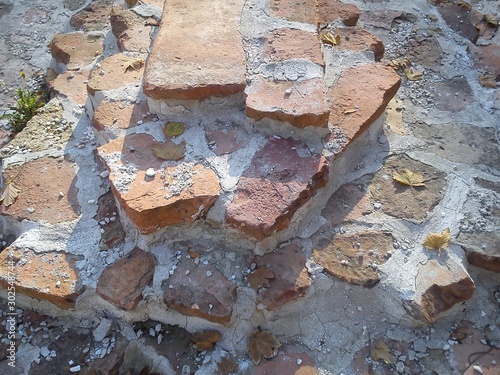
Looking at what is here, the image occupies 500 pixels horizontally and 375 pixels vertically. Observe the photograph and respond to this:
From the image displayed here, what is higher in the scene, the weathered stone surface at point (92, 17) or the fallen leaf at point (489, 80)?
the fallen leaf at point (489, 80)

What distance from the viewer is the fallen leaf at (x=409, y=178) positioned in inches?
71.0

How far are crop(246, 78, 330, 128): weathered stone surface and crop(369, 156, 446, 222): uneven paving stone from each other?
33 centimetres

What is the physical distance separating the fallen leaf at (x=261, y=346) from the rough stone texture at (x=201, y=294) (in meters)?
0.11

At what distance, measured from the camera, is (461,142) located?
1.95 m

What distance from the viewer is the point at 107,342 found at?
1599 millimetres

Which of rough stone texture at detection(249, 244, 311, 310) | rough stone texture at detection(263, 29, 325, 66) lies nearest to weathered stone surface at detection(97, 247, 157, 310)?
rough stone texture at detection(249, 244, 311, 310)

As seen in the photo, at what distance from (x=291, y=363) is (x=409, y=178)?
2.54 feet

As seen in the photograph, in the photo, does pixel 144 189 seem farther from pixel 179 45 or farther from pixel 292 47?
pixel 292 47

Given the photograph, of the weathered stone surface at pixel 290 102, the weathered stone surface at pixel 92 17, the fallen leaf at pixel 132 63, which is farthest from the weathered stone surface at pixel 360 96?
the weathered stone surface at pixel 92 17

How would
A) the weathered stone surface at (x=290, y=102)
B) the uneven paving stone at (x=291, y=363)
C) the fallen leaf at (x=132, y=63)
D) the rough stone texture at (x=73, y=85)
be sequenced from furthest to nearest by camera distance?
the rough stone texture at (x=73, y=85) → the fallen leaf at (x=132, y=63) → the weathered stone surface at (x=290, y=102) → the uneven paving stone at (x=291, y=363)

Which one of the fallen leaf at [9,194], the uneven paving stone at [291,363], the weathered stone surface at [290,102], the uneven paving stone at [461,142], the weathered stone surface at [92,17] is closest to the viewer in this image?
the uneven paving stone at [291,363]

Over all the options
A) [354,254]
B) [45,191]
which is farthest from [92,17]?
[354,254]

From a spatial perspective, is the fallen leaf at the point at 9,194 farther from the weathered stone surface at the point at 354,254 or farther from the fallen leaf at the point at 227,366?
the weathered stone surface at the point at 354,254

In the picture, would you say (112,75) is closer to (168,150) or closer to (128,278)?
(168,150)
